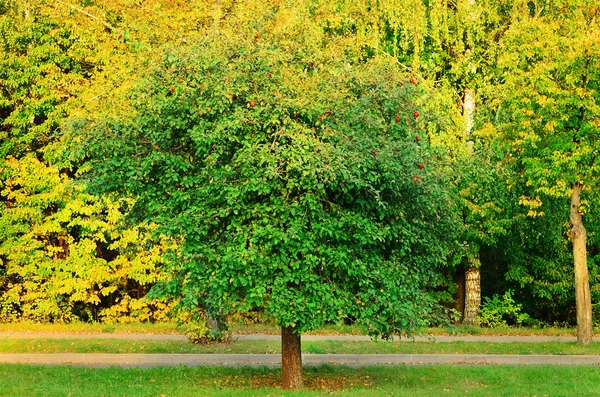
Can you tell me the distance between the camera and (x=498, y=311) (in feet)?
103

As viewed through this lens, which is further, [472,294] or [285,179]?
[472,294]

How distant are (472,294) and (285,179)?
1825 cm

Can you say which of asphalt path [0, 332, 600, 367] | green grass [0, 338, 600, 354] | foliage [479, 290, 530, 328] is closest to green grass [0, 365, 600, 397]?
asphalt path [0, 332, 600, 367]

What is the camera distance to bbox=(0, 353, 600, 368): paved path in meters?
18.9

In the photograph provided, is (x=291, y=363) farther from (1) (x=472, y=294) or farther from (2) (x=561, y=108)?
(1) (x=472, y=294)

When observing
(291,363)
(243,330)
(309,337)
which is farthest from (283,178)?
(243,330)

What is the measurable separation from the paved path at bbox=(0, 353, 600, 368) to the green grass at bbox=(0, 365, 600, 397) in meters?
1.14

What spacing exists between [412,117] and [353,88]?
3.76 ft

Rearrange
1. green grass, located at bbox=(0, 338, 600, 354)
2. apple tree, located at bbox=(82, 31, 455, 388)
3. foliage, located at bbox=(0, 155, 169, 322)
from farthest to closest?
foliage, located at bbox=(0, 155, 169, 322), green grass, located at bbox=(0, 338, 600, 354), apple tree, located at bbox=(82, 31, 455, 388)

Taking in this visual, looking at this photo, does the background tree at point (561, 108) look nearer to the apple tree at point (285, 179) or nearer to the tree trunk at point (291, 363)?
the apple tree at point (285, 179)

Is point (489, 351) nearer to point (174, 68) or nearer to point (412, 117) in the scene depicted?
point (412, 117)

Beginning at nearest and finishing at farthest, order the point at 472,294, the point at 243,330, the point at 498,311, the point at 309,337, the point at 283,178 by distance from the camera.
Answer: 1. the point at 283,178
2. the point at 309,337
3. the point at 243,330
4. the point at 472,294
5. the point at 498,311

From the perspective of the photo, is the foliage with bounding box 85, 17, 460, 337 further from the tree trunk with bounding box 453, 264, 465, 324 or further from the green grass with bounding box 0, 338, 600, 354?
the tree trunk with bounding box 453, 264, 465, 324

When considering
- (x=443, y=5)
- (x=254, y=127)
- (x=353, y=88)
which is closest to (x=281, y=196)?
(x=254, y=127)
